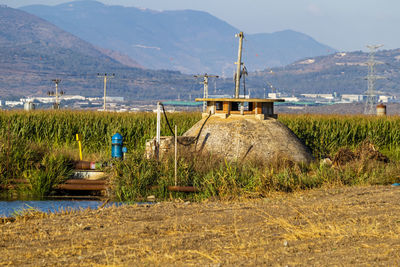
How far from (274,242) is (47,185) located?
11127mm

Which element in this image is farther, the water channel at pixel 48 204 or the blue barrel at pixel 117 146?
the blue barrel at pixel 117 146

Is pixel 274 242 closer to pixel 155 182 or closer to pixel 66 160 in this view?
pixel 155 182

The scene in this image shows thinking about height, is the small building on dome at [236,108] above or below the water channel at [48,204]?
above

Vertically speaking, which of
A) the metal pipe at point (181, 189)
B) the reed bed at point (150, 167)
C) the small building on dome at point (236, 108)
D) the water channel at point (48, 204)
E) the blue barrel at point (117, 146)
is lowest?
the water channel at point (48, 204)

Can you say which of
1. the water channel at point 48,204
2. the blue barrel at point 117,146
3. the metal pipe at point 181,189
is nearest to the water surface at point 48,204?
the water channel at point 48,204

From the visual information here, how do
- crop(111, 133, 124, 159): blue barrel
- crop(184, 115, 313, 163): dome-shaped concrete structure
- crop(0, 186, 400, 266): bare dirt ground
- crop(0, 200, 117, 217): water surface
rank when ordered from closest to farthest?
crop(0, 186, 400, 266): bare dirt ground → crop(0, 200, 117, 217): water surface → crop(111, 133, 124, 159): blue barrel → crop(184, 115, 313, 163): dome-shaped concrete structure

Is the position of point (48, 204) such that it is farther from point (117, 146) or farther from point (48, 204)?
point (117, 146)

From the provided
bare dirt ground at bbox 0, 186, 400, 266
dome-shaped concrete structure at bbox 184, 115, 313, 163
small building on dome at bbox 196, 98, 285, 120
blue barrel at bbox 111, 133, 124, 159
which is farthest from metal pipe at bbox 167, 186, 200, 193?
small building on dome at bbox 196, 98, 285, 120

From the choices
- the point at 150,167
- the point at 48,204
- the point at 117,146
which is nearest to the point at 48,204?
the point at 48,204

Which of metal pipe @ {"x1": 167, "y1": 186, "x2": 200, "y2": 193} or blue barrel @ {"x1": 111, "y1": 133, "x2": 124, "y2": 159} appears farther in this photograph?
blue barrel @ {"x1": 111, "y1": 133, "x2": 124, "y2": 159}

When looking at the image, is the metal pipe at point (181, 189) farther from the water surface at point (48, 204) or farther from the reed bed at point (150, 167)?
the water surface at point (48, 204)

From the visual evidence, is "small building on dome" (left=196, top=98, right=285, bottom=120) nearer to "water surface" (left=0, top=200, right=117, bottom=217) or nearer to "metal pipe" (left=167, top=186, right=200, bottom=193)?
"metal pipe" (left=167, top=186, right=200, bottom=193)

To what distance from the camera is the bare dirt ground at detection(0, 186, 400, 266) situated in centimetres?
873

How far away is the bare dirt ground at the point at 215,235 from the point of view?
344 inches
